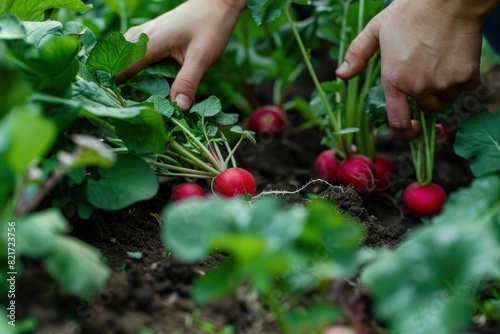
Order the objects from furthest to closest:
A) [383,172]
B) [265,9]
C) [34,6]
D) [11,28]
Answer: [383,172] → [265,9] → [34,6] → [11,28]

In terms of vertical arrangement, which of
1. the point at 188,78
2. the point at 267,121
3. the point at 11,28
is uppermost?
the point at 11,28

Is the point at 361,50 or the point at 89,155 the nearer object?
the point at 89,155

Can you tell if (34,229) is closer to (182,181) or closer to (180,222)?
(180,222)

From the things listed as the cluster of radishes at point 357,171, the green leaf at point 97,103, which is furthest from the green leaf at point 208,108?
the cluster of radishes at point 357,171

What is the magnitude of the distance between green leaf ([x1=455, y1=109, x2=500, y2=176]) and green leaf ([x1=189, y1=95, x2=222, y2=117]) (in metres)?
0.69

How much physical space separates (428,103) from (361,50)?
25cm

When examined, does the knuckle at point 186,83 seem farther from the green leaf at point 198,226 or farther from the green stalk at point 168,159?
the green leaf at point 198,226

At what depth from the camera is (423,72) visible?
5.55 ft

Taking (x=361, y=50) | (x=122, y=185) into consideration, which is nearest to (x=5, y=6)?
(x=122, y=185)

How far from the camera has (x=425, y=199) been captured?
194cm

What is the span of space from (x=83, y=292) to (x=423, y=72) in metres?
1.13

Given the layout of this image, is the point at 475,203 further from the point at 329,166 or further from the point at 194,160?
the point at 329,166

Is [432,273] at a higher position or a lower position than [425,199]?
higher

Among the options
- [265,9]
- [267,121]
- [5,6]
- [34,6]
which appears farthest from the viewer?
[267,121]
